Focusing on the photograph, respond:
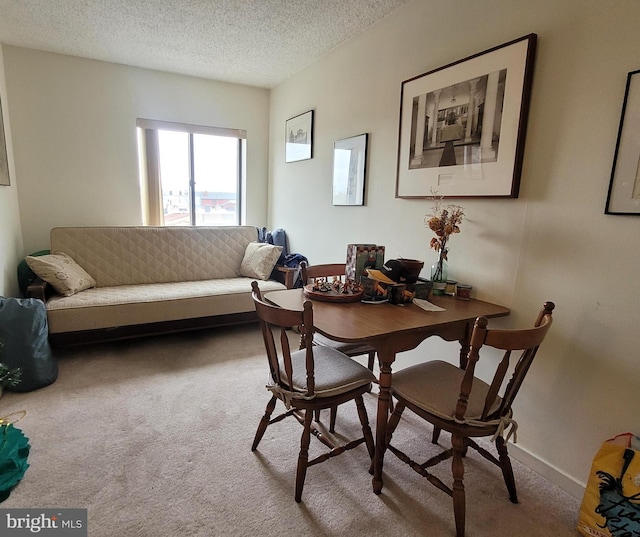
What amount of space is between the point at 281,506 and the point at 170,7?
2979 millimetres

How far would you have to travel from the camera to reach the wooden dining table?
1.38m

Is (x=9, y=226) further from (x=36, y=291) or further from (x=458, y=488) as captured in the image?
(x=458, y=488)

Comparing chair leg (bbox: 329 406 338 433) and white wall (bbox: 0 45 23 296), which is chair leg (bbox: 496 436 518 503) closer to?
chair leg (bbox: 329 406 338 433)

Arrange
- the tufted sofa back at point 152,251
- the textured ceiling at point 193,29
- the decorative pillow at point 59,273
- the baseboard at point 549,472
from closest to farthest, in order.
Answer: the baseboard at point 549,472, the textured ceiling at point 193,29, the decorative pillow at point 59,273, the tufted sofa back at point 152,251

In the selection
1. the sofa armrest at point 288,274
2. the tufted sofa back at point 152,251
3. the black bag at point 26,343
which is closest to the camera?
the black bag at point 26,343

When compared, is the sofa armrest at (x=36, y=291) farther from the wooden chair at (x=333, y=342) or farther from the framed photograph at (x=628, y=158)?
the framed photograph at (x=628, y=158)

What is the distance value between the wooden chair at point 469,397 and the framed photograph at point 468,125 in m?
0.81

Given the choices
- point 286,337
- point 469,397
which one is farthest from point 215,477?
point 469,397

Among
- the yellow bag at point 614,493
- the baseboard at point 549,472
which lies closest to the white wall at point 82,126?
the baseboard at point 549,472

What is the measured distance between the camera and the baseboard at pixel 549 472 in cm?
155

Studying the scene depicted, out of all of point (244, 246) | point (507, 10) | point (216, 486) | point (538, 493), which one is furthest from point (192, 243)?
point (538, 493)

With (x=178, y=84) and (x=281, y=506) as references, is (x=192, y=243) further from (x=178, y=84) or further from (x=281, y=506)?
(x=281, y=506)

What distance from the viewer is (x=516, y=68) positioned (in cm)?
169

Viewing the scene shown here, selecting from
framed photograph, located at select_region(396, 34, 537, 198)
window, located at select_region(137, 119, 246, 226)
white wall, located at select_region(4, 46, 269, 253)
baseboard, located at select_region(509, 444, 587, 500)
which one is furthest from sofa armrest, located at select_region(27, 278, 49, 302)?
baseboard, located at select_region(509, 444, 587, 500)
